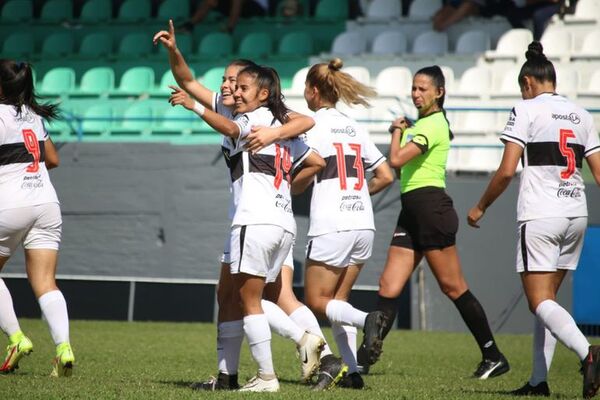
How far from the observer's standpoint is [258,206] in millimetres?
5621

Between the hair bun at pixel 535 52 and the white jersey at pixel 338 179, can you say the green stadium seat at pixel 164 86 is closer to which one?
the white jersey at pixel 338 179

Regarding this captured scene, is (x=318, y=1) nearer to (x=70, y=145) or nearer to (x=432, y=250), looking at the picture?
(x=70, y=145)

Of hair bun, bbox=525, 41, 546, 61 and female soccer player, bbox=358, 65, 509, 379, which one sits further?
female soccer player, bbox=358, 65, 509, 379

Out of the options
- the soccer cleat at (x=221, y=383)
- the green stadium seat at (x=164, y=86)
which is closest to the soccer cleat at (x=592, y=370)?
the soccer cleat at (x=221, y=383)

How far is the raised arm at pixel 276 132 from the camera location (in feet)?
18.1

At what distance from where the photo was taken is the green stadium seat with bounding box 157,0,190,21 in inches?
720

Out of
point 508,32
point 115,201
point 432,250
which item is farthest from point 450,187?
point 432,250

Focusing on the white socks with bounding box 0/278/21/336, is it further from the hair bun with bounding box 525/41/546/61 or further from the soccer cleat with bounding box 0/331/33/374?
the hair bun with bounding box 525/41/546/61

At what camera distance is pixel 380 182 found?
718 centimetres

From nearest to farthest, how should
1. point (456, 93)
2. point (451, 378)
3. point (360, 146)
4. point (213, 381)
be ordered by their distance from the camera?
1. point (213, 381)
2. point (360, 146)
3. point (451, 378)
4. point (456, 93)

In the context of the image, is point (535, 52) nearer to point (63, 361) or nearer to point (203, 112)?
point (203, 112)

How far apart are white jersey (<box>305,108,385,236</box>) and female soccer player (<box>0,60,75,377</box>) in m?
1.62

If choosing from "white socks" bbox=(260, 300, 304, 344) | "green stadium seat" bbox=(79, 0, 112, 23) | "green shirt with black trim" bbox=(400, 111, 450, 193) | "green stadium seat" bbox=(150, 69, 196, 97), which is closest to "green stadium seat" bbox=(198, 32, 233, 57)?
"green stadium seat" bbox=(150, 69, 196, 97)

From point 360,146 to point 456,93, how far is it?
8.10m
